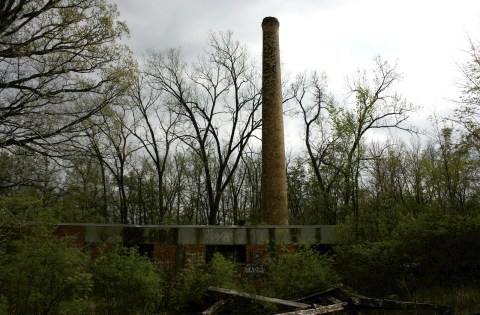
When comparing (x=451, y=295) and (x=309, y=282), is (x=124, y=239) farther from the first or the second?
(x=451, y=295)

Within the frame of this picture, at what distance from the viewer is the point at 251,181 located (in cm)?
3600

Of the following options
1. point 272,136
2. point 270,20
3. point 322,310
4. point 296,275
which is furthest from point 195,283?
point 270,20

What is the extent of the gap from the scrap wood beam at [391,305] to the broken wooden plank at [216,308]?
3.03 metres

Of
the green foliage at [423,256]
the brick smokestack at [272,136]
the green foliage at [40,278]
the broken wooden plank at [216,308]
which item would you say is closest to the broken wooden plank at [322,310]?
the broken wooden plank at [216,308]

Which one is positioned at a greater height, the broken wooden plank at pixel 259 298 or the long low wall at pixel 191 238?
the long low wall at pixel 191 238

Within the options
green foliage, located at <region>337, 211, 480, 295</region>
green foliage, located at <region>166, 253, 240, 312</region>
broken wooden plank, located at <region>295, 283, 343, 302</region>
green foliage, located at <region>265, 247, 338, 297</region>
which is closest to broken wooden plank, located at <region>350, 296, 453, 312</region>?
broken wooden plank, located at <region>295, 283, 343, 302</region>

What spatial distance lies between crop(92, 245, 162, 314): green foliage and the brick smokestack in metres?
9.82

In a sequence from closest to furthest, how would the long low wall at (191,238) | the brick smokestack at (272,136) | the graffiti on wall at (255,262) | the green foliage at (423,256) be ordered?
the green foliage at (423,256)
the long low wall at (191,238)
the graffiti on wall at (255,262)
the brick smokestack at (272,136)

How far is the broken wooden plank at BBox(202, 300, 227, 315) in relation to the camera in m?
9.10

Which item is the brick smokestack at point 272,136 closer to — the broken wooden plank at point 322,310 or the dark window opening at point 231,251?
the dark window opening at point 231,251

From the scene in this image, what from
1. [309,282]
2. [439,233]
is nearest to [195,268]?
[309,282]

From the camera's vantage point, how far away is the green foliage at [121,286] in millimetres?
9523

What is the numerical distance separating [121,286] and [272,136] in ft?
39.2

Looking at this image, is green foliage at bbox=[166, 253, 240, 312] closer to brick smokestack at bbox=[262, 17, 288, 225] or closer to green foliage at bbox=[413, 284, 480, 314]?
green foliage at bbox=[413, 284, 480, 314]
